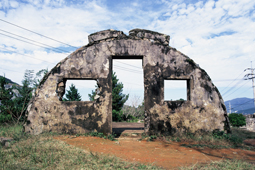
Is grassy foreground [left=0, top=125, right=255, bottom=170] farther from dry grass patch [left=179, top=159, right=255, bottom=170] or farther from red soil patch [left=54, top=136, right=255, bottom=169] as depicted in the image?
red soil patch [left=54, top=136, right=255, bottom=169]

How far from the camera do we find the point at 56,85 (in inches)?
238

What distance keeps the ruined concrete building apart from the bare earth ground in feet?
2.15

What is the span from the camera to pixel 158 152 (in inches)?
176

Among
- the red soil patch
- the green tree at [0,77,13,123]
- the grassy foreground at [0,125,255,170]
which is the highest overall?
the green tree at [0,77,13,123]

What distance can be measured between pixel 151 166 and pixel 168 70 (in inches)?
145

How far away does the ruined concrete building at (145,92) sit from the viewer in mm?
5859

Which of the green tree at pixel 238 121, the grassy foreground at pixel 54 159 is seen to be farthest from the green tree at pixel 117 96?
the green tree at pixel 238 121

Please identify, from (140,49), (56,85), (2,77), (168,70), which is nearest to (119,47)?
(140,49)

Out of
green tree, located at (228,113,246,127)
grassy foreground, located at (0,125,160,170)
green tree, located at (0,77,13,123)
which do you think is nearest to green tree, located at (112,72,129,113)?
green tree, located at (0,77,13,123)

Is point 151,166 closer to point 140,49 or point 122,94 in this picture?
point 140,49

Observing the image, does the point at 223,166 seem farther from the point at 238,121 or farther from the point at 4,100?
the point at 238,121

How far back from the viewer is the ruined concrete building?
231 inches

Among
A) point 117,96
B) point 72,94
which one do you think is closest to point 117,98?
point 117,96

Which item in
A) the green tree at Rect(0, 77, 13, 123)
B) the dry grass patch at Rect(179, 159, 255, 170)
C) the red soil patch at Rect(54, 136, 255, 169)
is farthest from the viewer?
the green tree at Rect(0, 77, 13, 123)
